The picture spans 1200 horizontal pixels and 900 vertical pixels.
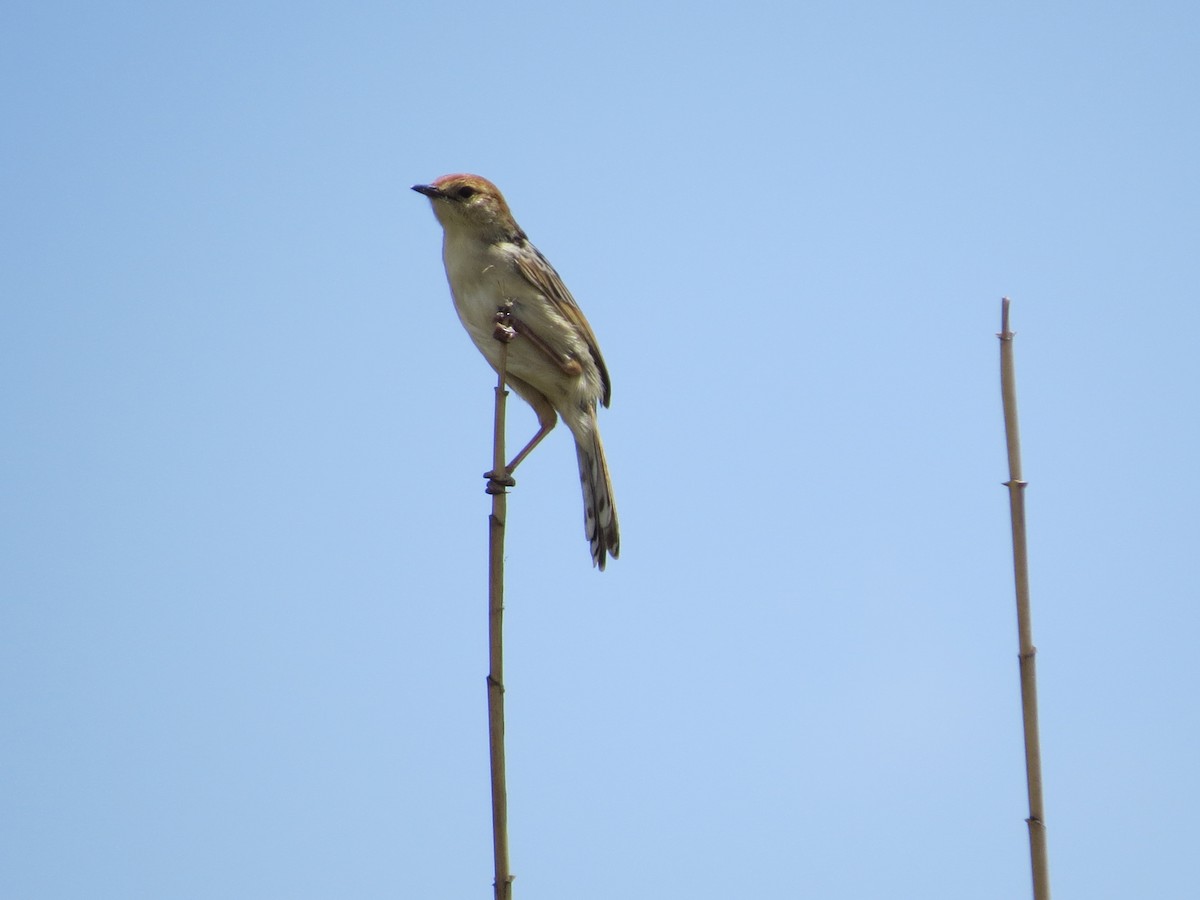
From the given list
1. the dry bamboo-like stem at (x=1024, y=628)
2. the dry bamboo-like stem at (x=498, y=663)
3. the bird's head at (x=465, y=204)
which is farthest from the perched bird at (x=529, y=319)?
the dry bamboo-like stem at (x=1024, y=628)

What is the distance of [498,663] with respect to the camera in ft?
8.48

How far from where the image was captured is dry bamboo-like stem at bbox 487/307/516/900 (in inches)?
92.3

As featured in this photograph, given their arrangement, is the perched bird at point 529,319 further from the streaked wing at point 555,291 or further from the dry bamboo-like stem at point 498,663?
the dry bamboo-like stem at point 498,663

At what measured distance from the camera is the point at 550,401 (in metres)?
6.57

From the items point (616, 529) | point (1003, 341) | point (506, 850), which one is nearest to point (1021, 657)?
point (1003, 341)

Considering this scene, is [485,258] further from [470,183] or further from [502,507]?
[502,507]

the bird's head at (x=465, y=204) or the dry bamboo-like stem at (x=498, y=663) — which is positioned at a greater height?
the bird's head at (x=465, y=204)

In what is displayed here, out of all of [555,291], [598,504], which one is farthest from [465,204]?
[598,504]

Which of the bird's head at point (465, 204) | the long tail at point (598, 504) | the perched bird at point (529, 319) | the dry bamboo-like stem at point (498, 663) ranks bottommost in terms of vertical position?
the dry bamboo-like stem at point (498, 663)

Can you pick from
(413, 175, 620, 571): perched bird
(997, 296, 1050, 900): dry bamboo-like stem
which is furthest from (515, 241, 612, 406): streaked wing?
(997, 296, 1050, 900): dry bamboo-like stem

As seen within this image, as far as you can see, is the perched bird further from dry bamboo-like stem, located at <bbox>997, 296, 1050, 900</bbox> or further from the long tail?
dry bamboo-like stem, located at <bbox>997, 296, 1050, 900</bbox>

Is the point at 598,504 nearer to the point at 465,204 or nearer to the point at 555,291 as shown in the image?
the point at 555,291

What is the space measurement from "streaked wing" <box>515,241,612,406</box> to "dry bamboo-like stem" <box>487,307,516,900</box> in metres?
3.15

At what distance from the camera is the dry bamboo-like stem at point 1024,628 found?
221 cm
